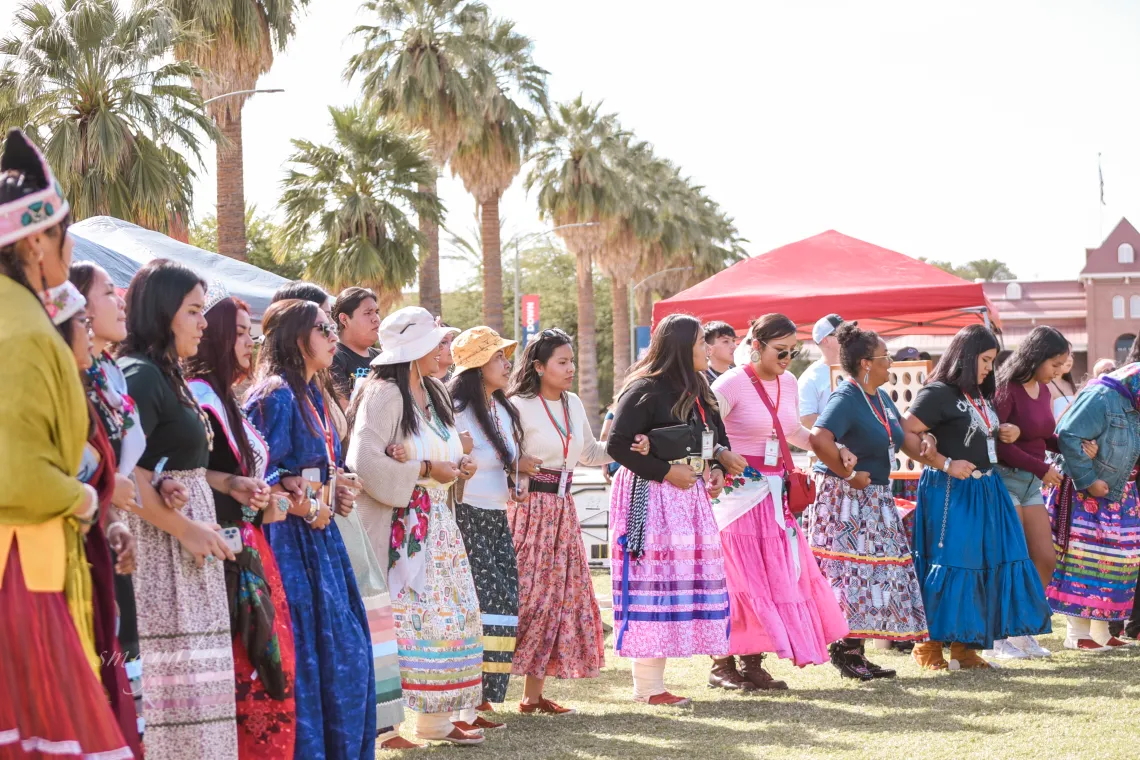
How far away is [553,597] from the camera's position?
6.99 m

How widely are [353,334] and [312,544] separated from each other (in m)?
1.69

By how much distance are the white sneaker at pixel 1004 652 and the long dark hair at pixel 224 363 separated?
5542 millimetres

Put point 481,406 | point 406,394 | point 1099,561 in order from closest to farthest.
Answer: point 406,394, point 481,406, point 1099,561

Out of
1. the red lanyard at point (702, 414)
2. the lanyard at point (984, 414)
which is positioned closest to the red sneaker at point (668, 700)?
the red lanyard at point (702, 414)

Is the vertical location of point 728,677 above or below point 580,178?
below

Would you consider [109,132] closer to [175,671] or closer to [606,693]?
[606,693]

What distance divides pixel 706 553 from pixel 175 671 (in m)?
3.48

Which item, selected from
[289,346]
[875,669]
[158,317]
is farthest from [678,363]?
[158,317]

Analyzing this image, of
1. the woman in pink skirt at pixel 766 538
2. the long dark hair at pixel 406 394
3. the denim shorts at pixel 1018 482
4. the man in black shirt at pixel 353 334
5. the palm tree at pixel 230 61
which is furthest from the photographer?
the palm tree at pixel 230 61

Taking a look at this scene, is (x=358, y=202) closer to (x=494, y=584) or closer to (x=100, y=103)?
(x=100, y=103)

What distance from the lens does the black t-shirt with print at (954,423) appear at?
25.8 feet

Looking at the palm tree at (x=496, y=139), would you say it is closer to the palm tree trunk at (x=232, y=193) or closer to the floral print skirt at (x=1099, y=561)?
the palm tree trunk at (x=232, y=193)

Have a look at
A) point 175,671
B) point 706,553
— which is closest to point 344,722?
point 175,671

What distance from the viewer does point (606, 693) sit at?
7312mm
